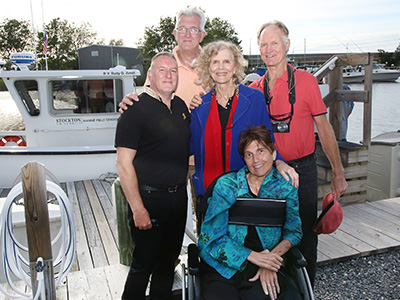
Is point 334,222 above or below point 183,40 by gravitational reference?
below

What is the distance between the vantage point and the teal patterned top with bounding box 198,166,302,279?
7.27ft

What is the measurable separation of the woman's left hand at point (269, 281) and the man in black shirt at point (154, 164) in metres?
0.62

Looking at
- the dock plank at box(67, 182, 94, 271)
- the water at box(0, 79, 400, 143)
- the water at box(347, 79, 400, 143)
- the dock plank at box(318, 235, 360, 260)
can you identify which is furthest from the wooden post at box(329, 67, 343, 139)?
the water at box(347, 79, 400, 143)

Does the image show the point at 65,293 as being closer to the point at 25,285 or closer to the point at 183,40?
the point at 25,285

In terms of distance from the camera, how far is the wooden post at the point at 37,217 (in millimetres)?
2404

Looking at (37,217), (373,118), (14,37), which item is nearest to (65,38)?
(14,37)

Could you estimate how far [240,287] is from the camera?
218 centimetres

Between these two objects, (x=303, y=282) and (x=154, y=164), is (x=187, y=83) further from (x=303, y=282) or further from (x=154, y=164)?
(x=303, y=282)

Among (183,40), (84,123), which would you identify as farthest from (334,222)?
(84,123)

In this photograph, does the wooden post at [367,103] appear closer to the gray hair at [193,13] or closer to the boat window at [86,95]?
the gray hair at [193,13]

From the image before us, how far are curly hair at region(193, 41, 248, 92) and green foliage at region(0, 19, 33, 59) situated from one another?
42.3 meters

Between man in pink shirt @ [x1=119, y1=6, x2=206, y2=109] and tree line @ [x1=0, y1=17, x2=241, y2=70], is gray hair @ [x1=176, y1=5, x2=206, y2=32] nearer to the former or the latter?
man in pink shirt @ [x1=119, y1=6, x2=206, y2=109]

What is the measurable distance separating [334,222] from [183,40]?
1767 millimetres

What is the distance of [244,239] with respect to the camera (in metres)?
2.31
